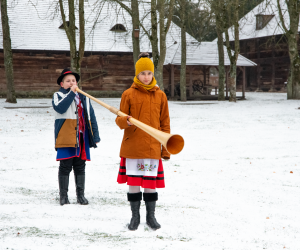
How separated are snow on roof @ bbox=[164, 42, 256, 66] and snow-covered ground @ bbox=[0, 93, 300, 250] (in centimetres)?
1482

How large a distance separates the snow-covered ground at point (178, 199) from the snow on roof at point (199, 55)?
14819mm

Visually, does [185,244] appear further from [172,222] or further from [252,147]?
[252,147]

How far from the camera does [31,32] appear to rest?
24.3m

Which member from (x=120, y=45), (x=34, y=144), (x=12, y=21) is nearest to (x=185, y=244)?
(x=34, y=144)

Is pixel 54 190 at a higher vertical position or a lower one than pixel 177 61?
lower

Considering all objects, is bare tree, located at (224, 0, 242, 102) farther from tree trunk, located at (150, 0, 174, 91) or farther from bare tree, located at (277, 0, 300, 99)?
tree trunk, located at (150, 0, 174, 91)

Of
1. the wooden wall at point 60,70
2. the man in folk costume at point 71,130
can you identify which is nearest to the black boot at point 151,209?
the man in folk costume at point 71,130

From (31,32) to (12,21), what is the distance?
1658 millimetres

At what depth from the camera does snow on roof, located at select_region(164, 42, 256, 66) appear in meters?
24.0

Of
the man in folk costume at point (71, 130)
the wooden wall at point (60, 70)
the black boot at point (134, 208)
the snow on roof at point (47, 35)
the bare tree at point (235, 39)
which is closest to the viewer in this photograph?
the black boot at point (134, 208)

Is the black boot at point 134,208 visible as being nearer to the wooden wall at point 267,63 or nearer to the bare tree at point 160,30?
the bare tree at point 160,30

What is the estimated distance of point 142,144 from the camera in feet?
11.1

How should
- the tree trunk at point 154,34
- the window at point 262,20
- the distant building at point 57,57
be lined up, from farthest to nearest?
1. the window at point 262,20
2. the distant building at point 57,57
3. the tree trunk at point 154,34

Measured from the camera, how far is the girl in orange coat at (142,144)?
341 centimetres
